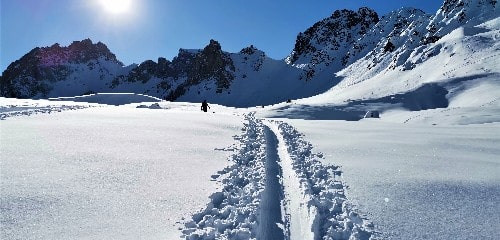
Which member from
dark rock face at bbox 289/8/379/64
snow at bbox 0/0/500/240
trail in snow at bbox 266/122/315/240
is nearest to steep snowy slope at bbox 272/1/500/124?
snow at bbox 0/0/500/240

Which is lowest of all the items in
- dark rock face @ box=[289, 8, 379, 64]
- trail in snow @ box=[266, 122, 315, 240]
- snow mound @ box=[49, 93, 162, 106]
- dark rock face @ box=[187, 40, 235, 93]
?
trail in snow @ box=[266, 122, 315, 240]

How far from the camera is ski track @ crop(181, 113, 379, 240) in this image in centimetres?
677

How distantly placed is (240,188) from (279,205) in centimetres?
142

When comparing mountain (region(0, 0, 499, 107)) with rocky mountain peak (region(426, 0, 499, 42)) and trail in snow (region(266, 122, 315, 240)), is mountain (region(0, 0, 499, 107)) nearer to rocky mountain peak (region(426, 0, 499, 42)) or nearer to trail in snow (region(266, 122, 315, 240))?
rocky mountain peak (region(426, 0, 499, 42))

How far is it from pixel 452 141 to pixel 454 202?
26.6ft

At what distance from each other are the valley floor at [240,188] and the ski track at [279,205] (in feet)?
0.09

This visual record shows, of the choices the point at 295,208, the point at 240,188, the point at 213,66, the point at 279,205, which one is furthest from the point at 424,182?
the point at 213,66

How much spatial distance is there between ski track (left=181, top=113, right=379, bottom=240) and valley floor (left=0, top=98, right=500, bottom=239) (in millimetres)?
27

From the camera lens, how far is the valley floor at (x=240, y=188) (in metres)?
6.63

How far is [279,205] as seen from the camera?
26.7ft

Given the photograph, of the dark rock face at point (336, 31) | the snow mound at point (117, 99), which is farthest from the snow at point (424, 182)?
the dark rock face at point (336, 31)

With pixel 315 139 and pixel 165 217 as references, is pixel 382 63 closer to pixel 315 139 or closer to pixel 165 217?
pixel 315 139

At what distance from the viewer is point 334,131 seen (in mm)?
19172

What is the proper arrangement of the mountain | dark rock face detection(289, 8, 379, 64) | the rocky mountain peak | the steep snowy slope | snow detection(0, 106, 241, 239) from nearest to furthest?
snow detection(0, 106, 241, 239) → the steep snowy slope → the rocky mountain peak → the mountain → dark rock face detection(289, 8, 379, 64)
